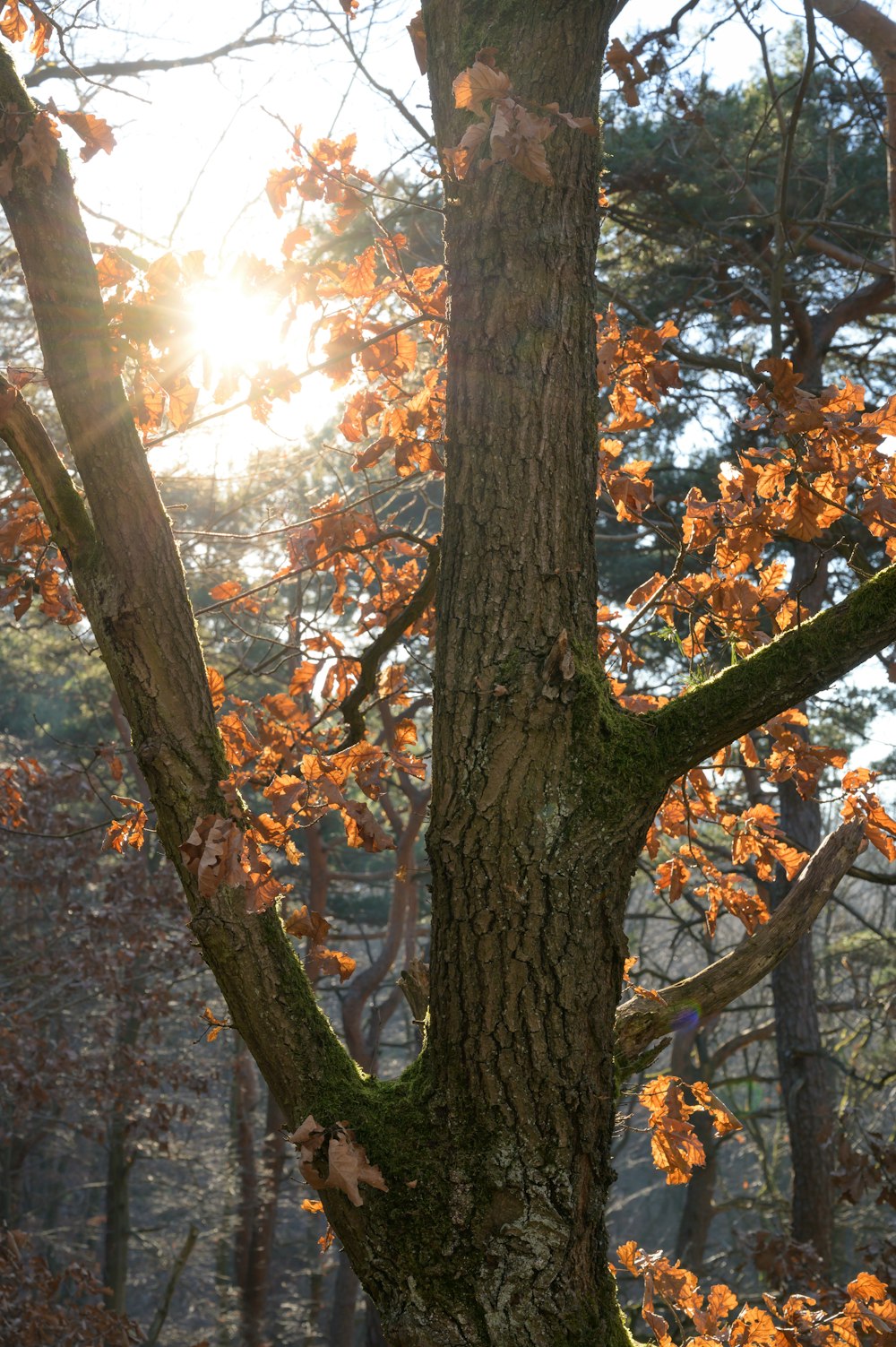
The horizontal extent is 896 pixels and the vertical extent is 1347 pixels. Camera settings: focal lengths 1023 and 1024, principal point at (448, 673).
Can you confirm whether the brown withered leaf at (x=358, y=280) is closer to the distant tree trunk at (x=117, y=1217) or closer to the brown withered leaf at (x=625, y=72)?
the brown withered leaf at (x=625, y=72)

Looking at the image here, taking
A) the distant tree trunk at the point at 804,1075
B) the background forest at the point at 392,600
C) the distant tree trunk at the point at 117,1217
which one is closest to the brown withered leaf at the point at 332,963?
the background forest at the point at 392,600

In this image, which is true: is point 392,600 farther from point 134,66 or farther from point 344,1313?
point 344,1313

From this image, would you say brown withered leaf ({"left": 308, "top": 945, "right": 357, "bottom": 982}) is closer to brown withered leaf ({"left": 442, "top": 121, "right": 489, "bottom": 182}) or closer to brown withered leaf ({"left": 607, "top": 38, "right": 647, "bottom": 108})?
brown withered leaf ({"left": 442, "top": 121, "right": 489, "bottom": 182})

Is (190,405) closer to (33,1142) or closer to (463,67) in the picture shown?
(463,67)

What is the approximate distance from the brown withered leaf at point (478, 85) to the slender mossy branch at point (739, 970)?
1.67m

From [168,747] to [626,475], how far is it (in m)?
1.51

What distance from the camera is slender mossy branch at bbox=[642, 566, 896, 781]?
1857mm

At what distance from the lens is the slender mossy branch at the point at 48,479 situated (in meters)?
2.04

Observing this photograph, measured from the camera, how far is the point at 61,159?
78.9 inches

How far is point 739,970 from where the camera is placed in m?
2.19

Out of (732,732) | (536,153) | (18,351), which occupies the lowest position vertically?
(732,732)

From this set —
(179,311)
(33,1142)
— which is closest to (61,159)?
(179,311)

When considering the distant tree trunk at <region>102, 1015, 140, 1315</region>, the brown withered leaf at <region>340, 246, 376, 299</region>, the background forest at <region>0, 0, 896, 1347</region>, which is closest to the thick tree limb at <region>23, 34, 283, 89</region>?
the background forest at <region>0, 0, 896, 1347</region>

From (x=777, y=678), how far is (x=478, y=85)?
A: 1159mm
